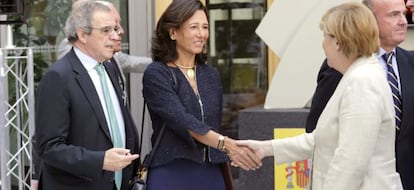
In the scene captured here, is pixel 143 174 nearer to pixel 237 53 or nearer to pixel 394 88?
pixel 394 88

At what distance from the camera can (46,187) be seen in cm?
404

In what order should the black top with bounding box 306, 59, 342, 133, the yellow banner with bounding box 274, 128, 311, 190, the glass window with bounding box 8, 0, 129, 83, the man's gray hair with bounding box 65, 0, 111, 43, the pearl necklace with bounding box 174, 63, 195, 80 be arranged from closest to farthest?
the man's gray hair with bounding box 65, 0, 111, 43, the black top with bounding box 306, 59, 342, 133, the pearl necklace with bounding box 174, 63, 195, 80, the yellow banner with bounding box 274, 128, 311, 190, the glass window with bounding box 8, 0, 129, 83

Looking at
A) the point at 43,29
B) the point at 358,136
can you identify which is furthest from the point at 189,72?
the point at 43,29

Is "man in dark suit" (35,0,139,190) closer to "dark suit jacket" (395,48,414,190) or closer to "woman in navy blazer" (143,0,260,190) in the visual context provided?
"woman in navy blazer" (143,0,260,190)

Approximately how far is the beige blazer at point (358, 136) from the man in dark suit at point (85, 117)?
0.98 meters

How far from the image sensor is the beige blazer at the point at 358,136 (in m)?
3.23

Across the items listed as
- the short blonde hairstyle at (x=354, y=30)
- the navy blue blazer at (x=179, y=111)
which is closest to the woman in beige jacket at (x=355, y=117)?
the short blonde hairstyle at (x=354, y=30)

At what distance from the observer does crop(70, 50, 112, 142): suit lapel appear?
3.99 metres

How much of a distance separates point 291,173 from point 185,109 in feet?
5.74

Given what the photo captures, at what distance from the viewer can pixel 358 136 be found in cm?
322

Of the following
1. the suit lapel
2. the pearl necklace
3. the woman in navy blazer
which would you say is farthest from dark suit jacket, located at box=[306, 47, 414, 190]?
the suit lapel

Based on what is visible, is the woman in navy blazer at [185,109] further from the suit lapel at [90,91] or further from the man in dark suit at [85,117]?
the suit lapel at [90,91]

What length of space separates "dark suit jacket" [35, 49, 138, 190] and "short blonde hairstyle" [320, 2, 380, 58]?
127cm

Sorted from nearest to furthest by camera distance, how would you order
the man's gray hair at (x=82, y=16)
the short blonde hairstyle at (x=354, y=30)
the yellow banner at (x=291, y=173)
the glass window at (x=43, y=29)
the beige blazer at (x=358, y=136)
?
the beige blazer at (x=358, y=136) < the short blonde hairstyle at (x=354, y=30) < the man's gray hair at (x=82, y=16) < the yellow banner at (x=291, y=173) < the glass window at (x=43, y=29)
